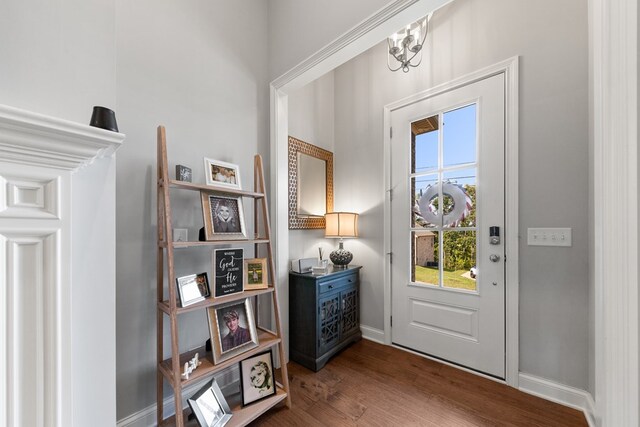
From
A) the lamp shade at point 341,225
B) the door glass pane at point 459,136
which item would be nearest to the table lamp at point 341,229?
the lamp shade at point 341,225

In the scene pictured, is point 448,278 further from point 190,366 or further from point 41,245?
point 41,245

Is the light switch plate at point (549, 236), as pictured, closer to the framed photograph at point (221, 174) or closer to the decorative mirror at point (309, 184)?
the decorative mirror at point (309, 184)

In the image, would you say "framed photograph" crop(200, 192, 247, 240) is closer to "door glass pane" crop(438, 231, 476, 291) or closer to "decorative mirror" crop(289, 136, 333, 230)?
"decorative mirror" crop(289, 136, 333, 230)

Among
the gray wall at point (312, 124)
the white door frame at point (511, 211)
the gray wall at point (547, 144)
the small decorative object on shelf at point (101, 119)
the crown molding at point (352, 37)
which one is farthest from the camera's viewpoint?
the gray wall at point (312, 124)

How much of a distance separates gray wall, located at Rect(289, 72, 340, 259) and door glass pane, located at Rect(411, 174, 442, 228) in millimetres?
854

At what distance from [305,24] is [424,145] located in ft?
4.37

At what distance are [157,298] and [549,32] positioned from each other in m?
2.89

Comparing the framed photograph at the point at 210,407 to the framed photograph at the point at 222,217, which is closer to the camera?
the framed photograph at the point at 210,407

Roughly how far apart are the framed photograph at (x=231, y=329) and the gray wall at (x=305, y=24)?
1745 mm

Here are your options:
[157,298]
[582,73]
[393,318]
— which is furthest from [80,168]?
[582,73]

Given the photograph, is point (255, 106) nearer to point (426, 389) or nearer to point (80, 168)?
point (80, 168)

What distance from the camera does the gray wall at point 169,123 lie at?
4.44 ft

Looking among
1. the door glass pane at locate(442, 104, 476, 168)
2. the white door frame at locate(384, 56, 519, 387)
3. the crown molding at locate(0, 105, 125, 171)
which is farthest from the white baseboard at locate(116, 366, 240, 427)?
the door glass pane at locate(442, 104, 476, 168)

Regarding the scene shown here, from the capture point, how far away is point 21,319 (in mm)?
685
